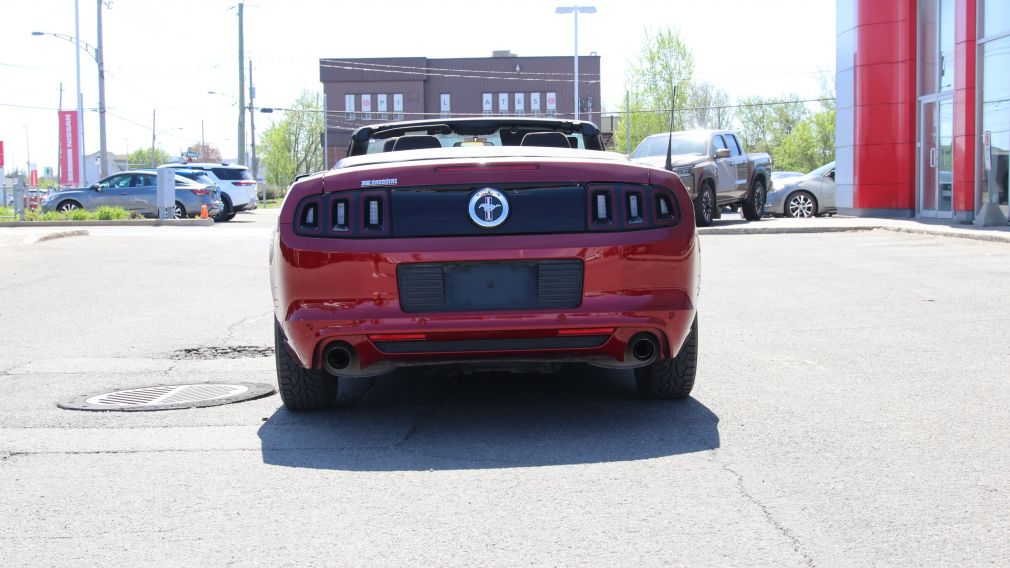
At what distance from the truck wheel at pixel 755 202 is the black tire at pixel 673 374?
58.5ft

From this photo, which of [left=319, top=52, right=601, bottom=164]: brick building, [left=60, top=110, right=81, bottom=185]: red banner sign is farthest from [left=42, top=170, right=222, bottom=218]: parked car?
[left=319, top=52, right=601, bottom=164]: brick building

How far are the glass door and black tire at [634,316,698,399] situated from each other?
61.1ft

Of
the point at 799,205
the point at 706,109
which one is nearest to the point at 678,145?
the point at 799,205

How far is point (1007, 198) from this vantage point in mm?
20141

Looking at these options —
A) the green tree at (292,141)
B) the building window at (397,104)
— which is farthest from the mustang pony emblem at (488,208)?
the green tree at (292,141)

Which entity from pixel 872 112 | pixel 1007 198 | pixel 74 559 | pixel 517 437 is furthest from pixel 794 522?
pixel 872 112

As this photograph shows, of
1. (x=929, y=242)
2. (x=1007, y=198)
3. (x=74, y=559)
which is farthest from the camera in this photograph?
(x=1007, y=198)

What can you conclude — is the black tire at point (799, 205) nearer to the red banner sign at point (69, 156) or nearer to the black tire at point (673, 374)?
the black tire at point (673, 374)

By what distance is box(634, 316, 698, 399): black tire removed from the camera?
5.45 meters

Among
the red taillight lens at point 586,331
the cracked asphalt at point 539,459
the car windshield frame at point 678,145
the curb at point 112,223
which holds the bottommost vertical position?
the cracked asphalt at point 539,459

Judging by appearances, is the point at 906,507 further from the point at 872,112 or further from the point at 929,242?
the point at 872,112

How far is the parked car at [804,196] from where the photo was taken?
2598 centimetres

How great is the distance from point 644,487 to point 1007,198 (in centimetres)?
1817

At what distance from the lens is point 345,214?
4965mm
